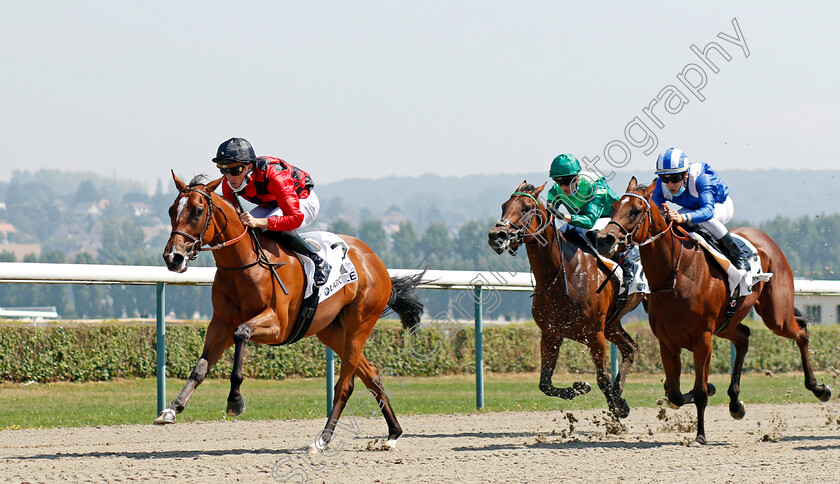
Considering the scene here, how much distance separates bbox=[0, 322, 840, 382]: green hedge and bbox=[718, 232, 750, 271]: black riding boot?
428 centimetres

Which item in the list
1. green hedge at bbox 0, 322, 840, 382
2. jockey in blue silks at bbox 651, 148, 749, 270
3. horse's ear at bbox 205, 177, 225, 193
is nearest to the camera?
horse's ear at bbox 205, 177, 225, 193

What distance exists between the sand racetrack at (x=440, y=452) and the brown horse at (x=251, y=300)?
1.35ft

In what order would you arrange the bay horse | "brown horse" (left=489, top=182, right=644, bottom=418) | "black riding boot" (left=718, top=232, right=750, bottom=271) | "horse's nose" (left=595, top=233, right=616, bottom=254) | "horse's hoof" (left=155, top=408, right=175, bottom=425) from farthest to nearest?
"black riding boot" (left=718, top=232, right=750, bottom=271), "brown horse" (left=489, top=182, right=644, bottom=418), the bay horse, "horse's nose" (left=595, top=233, right=616, bottom=254), "horse's hoof" (left=155, top=408, right=175, bottom=425)

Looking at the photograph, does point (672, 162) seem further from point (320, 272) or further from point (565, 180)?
point (320, 272)

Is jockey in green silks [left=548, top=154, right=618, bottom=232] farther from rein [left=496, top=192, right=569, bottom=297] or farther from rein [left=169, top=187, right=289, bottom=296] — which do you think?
rein [left=169, top=187, right=289, bottom=296]

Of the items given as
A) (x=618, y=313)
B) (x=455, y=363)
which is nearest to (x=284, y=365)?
(x=455, y=363)

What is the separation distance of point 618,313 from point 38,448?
177 inches

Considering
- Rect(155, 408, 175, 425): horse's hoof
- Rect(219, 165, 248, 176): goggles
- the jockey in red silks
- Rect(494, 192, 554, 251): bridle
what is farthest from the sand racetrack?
Rect(219, 165, 248, 176): goggles

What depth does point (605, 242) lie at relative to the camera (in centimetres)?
652

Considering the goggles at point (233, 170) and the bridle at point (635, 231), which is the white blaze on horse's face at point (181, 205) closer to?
the goggles at point (233, 170)

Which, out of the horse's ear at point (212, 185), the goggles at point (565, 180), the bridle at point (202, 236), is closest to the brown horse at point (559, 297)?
the goggles at point (565, 180)

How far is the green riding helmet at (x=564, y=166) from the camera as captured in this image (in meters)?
7.70

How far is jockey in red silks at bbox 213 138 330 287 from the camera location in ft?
20.3

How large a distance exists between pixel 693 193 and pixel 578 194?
3.00ft
